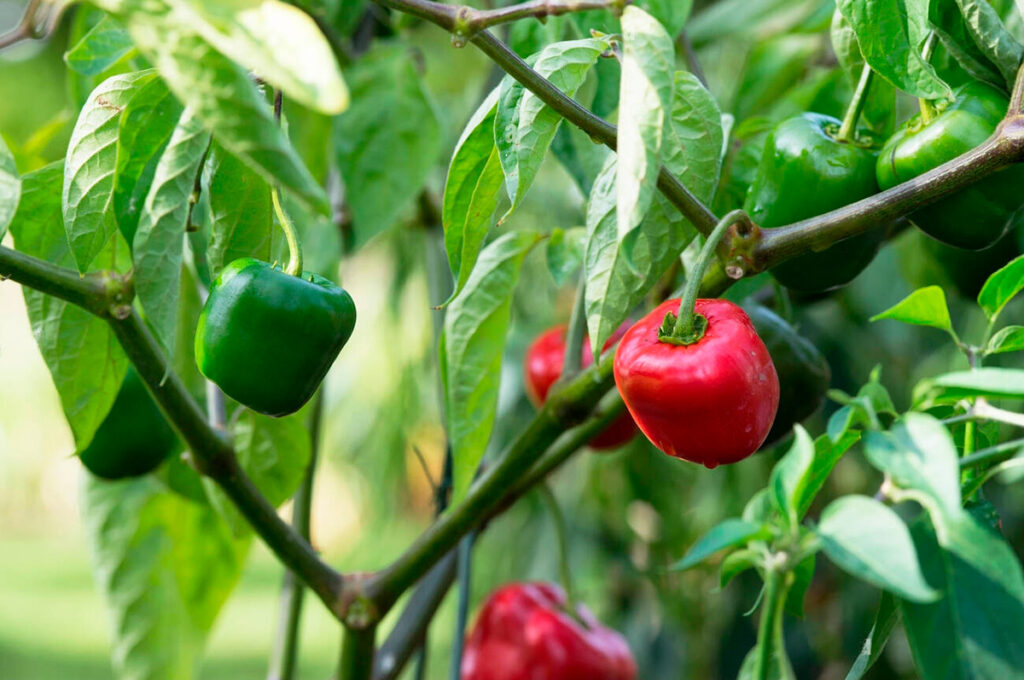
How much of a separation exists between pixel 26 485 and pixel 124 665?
4.08 m

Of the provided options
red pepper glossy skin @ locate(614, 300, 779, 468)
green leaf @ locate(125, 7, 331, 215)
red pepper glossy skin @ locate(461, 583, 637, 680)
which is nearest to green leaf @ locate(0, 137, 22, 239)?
green leaf @ locate(125, 7, 331, 215)

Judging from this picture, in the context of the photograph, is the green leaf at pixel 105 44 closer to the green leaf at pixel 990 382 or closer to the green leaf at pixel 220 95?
the green leaf at pixel 220 95

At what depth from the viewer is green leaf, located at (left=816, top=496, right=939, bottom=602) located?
274 millimetres

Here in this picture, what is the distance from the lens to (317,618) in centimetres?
414


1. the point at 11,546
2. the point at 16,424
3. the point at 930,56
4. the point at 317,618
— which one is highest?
the point at 930,56

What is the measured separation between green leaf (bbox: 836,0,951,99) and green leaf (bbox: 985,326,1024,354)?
0.30 ft

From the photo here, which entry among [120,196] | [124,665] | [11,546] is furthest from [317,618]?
[120,196]

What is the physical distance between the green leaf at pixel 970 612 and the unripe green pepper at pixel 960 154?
0.16 metres

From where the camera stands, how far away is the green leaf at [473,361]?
21.5 inches

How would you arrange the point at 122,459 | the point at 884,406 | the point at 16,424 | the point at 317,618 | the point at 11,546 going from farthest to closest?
the point at 11,546
the point at 317,618
the point at 16,424
the point at 122,459
the point at 884,406

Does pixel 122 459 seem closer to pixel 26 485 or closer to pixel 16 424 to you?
pixel 16 424

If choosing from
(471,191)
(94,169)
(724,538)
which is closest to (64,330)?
(94,169)

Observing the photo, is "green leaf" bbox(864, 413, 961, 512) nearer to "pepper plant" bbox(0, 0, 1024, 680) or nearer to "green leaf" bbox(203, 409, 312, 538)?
"pepper plant" bbox(0, 0, 1024, 680)

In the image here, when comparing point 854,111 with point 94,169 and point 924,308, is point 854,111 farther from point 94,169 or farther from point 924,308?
point 94,169
